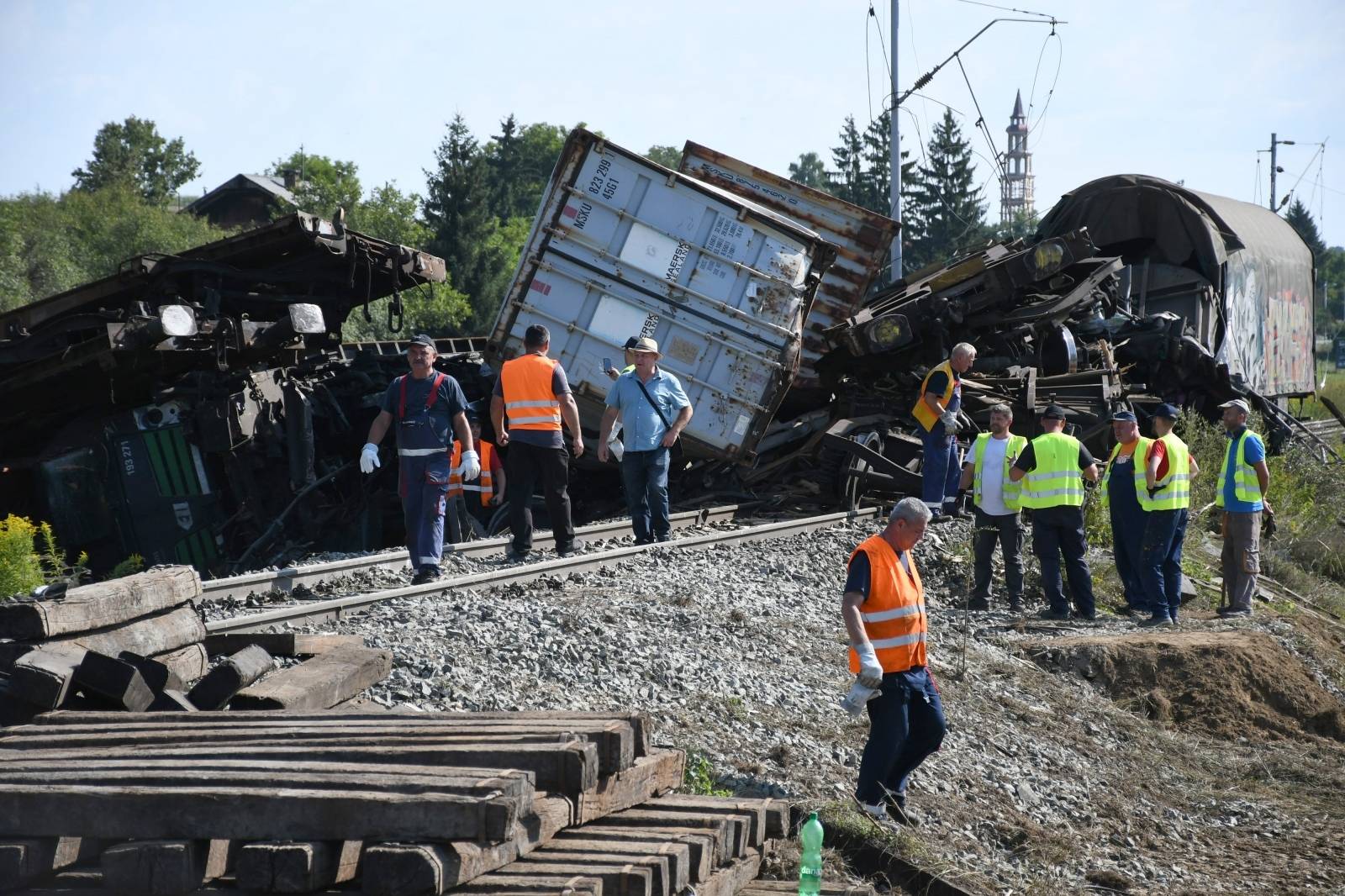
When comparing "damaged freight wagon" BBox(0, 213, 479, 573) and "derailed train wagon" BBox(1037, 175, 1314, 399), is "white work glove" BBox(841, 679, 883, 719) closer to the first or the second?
"damaged freight wagon" BBox(0, 213, 479, 573)

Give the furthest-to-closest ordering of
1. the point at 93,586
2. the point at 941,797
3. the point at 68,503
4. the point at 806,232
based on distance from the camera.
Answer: the point at 806,232 < the point at 68,503 < the point at 941,797 < the point at 93,586

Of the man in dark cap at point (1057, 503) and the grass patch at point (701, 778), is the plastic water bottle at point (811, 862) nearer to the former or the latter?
the grass patch at point (701, 778)

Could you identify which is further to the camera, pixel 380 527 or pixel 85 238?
pixel 85 238

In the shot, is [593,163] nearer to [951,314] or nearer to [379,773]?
[951,314]

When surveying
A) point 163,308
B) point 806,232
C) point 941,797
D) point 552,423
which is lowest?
point 941,797

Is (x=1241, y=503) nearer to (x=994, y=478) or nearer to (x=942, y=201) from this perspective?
(x=994, y=478)

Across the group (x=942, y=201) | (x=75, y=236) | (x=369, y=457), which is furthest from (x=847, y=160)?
(x=369, y=457)

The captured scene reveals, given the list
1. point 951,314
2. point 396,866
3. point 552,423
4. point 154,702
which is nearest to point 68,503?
point 552,423

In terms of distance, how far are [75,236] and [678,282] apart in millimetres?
46473

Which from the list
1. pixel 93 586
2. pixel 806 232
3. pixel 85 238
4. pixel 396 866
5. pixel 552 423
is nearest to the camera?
pixel 396 866

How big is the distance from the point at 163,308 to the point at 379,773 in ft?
28.8

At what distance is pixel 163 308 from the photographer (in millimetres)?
11641

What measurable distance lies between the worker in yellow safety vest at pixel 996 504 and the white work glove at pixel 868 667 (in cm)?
522

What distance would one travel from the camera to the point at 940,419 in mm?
12047
